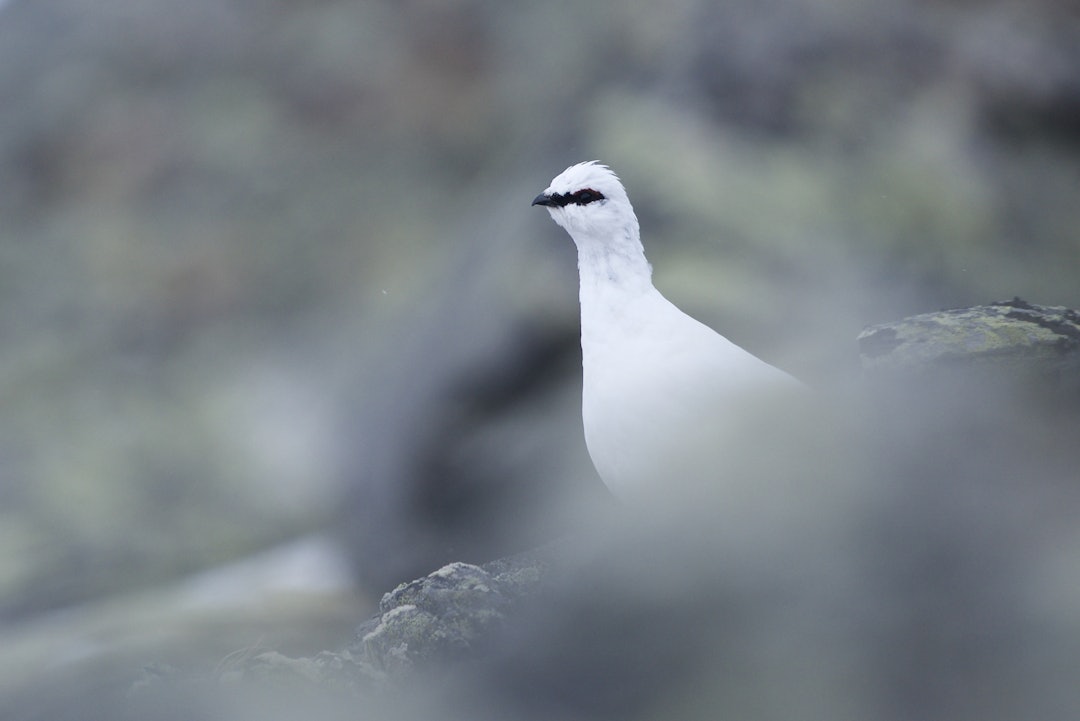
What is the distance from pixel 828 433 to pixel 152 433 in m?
2.38

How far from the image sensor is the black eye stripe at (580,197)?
2.41 metres

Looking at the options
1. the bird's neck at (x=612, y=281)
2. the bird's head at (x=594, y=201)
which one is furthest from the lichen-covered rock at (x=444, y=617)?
the bird's head at (x=594, y=201)

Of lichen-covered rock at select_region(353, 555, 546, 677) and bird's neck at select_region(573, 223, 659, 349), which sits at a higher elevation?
bird's neck at select_region(573, 223, 659, 349)

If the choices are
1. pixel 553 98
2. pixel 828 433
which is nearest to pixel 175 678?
pixel 828 433

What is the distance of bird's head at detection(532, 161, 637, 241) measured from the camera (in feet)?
7.91

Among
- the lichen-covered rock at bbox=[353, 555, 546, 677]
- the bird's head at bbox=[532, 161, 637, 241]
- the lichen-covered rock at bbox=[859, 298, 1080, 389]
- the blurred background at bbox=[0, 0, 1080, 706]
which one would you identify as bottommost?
the lichen-covered rock at bbox=[353, 555, 546, 677]

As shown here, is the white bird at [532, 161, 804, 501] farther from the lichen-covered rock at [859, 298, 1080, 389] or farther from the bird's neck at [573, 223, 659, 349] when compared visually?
the lichen-covered rock at [859, 298, 1080, 389]

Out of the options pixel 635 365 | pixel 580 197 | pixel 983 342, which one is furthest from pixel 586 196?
pixel 983 342

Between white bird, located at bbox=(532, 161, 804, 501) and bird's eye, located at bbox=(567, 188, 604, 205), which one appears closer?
white bird, located at bbox=(532, 161, 804, 501)

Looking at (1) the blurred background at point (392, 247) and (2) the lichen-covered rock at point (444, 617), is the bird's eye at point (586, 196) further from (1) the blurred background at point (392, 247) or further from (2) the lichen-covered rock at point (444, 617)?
(2) the lichen-covered rock at point (444, 617)

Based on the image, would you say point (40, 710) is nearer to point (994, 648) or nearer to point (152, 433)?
point (152, 433)

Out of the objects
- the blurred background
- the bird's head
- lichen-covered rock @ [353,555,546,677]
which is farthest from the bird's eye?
lichen-covered rock @ [353,555,546,677]

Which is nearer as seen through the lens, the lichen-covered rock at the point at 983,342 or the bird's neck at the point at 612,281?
the lichen-covered rock at the point at 983,342

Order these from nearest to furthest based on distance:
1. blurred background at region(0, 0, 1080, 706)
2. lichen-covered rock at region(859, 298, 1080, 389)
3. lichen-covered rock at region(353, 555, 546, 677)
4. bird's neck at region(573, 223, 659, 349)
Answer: lichen-covered rock at region(353, 555, 546, 677) < lichen-covered rock at region(859, 298, 1080, 389) < bird's neck at region(573, 223, 659, 349) < blurred background at region(0, 0, 1080, 706)
